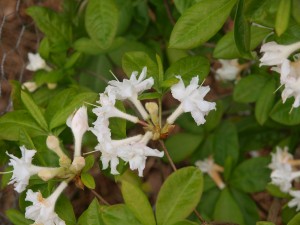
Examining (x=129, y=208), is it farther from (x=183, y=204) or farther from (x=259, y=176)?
(x=259, y=176)

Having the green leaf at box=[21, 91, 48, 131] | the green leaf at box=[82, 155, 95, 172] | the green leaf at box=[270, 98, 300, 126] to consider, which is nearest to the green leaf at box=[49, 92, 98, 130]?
the green leaf at box=[21, 91, 48, 131]

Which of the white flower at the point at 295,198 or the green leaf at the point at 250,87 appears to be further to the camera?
the green leaf at the point at 250,87

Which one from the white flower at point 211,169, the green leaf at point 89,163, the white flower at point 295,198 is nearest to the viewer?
the green leaf at point 89,163

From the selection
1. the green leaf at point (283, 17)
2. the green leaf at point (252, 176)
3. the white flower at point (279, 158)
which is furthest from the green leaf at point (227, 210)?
the green leaf at point (283, 17)

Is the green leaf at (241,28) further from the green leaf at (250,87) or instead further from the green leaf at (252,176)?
the green leaf at (252,176)

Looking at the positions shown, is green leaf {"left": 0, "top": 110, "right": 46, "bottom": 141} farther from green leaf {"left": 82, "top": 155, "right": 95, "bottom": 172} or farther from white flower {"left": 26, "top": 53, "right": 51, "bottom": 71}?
white flower {"left": 26, "top": 53, "right": 51, "bottom": 71}
